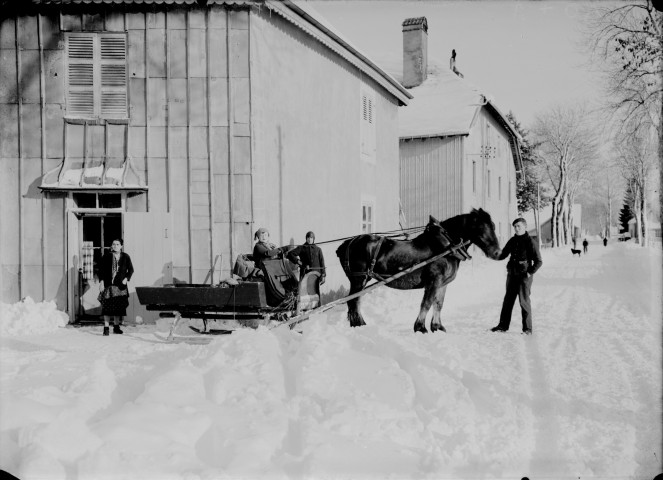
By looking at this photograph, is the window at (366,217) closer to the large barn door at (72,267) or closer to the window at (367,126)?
the window at (367,126)

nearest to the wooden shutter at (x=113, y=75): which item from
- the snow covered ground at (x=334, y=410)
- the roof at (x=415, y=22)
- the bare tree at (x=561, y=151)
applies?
the snow covered ground at (x=334, y=410)

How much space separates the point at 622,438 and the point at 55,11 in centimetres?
1103

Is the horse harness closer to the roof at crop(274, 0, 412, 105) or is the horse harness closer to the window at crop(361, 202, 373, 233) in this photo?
the roof at crop(274, 0, 412, 105)

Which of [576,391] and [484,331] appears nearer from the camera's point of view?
[576,391]

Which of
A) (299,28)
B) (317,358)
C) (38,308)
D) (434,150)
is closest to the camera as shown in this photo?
(317,358)

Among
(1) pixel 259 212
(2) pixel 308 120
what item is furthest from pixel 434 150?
(1) pixel 259 212

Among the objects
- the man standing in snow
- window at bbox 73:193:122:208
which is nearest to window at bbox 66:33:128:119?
window at bbox 73:193:122:208

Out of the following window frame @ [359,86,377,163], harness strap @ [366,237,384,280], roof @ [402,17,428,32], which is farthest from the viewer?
roof @ [402,17,428,32]

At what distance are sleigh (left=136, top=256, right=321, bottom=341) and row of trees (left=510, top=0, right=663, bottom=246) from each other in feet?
17.0

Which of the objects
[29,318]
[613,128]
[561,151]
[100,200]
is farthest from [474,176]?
[561,151]

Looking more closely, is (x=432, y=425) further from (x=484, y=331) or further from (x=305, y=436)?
(x=484, y=331)

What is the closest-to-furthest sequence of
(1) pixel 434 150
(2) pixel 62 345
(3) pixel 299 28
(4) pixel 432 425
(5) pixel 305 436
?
(5) pixel 305 436 < (4) pixel 432 425 < (2) pixel 62 345 < (3) pixel 299 28 < (1) pixel 434 150

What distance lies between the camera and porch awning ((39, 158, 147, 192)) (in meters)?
10.7

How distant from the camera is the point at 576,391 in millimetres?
5945
